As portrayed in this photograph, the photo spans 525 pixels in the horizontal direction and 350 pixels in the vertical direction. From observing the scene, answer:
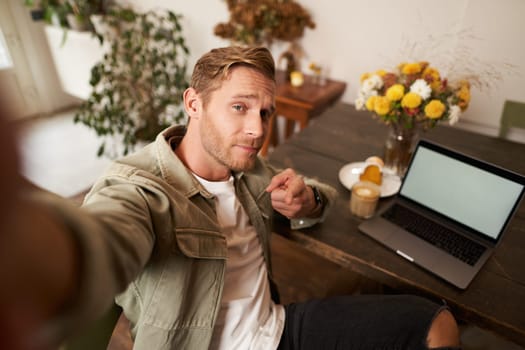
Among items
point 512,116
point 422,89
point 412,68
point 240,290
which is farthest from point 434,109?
point 512,116

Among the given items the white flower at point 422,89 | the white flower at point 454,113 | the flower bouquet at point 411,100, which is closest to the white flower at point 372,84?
the flower bouquet at point 411,100

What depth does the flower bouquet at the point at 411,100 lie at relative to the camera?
1166mm

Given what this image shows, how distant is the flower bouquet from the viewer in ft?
3.83

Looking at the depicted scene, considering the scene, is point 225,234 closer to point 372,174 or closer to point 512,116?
point 372,174

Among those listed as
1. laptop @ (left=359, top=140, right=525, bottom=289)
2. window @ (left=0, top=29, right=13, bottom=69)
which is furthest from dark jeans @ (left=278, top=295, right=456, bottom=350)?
window @ (left=0, top=29, right=13, bottom=69)

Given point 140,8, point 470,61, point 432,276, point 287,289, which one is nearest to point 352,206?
point 432,276

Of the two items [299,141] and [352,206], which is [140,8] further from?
[352,206]

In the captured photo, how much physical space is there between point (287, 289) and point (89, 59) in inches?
115

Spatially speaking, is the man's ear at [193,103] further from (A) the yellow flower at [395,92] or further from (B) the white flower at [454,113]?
(B) the white flower at [454,113]

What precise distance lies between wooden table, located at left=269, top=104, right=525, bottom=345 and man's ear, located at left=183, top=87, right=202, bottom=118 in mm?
462

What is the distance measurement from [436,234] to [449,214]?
0.30 ft

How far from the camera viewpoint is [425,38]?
2076 mm

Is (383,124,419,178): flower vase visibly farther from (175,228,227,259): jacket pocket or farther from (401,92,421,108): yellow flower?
(175,228,227,259): jacket pocket

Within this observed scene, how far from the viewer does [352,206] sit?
1137 mm
